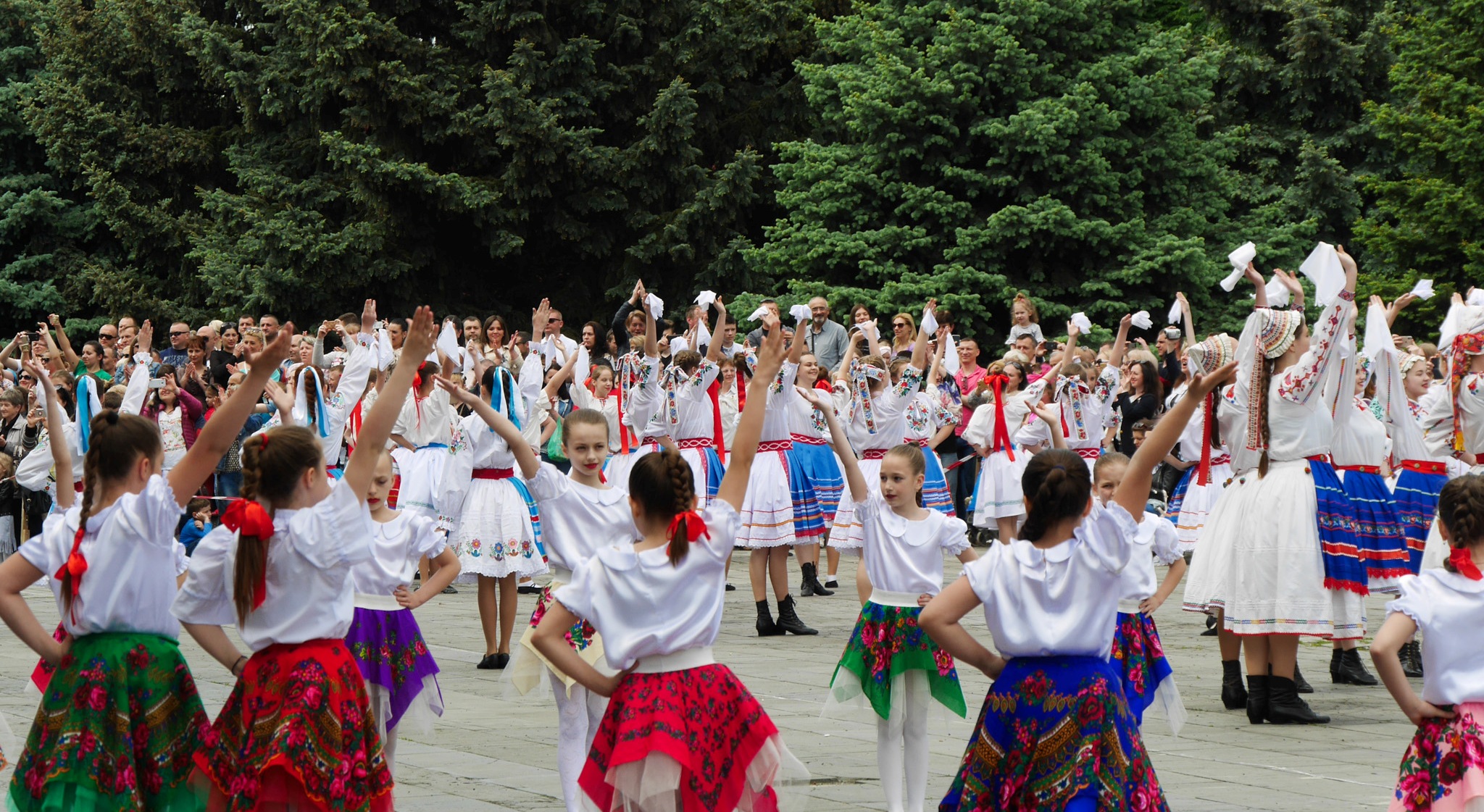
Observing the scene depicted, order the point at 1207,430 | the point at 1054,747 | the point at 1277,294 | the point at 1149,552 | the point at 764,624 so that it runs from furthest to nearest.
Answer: the point at 764,624 < the point at 1277,294 < the point at 1207,430 < the point at 1149,552 < the point at 1054,747

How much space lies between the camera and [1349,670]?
10281mm

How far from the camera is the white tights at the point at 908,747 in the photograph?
6684 millimetres

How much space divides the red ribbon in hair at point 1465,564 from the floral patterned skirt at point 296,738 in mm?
1107

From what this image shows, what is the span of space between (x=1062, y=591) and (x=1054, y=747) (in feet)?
1.45

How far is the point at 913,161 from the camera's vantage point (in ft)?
87.4

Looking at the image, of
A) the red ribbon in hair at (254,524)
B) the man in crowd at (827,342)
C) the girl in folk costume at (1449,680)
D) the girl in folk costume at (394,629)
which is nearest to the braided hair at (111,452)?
the red ribbon in hair at (254,524)

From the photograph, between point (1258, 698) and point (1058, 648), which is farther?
point (1258, 698)

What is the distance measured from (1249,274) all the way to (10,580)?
6331 mm

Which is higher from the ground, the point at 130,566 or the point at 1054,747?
the point at 130,566

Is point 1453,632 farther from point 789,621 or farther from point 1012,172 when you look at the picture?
point 1012,172

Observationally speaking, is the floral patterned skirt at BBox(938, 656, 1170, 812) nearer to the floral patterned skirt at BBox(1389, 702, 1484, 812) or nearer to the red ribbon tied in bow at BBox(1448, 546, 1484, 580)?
the floral patterned skirt at BBox(1389, 702, 1484, 812)

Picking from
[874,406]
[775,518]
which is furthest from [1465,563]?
[874,406]

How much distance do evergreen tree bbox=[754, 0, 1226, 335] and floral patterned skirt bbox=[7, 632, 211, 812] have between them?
2019 centimetres

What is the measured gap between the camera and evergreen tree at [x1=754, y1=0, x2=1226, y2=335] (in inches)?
998
